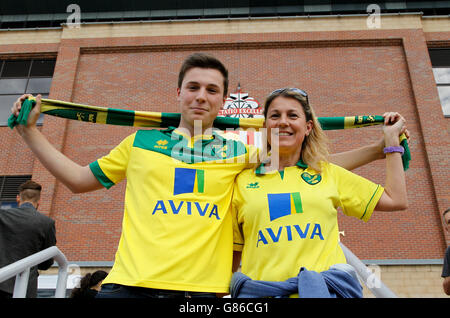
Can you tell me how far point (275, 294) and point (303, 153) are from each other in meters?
0.93

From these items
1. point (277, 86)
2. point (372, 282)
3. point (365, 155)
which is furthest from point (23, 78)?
point (372, 282)

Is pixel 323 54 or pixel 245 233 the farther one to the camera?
pixel 323 54

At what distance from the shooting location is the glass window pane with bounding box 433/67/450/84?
1266cm

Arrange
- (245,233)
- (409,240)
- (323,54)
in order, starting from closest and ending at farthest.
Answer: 1. (245,233)
2. (409,240)
3. (323,54)

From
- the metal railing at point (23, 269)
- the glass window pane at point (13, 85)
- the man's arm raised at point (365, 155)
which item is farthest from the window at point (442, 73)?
the glass window pane at point (13, 85)

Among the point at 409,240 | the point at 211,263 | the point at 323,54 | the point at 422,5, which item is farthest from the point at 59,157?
the point at 422,5

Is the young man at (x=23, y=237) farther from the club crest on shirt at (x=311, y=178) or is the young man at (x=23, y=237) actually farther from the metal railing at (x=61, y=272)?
the club crest on shirt at (x=311, y=178)

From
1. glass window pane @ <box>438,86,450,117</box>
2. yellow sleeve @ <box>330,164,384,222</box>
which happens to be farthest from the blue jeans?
glass window pane @ <box>438,86,450,117</box>

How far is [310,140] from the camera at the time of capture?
213 centimetres

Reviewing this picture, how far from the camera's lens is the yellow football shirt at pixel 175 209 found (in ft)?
5.20

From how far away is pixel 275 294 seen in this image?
1.42 meters

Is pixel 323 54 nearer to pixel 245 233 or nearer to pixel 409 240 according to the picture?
pixel 409 240

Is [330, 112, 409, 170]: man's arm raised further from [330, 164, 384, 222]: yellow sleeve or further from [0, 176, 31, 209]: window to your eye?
[0, 176, 31, 209]: window

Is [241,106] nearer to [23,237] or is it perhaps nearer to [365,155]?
[23,237]
